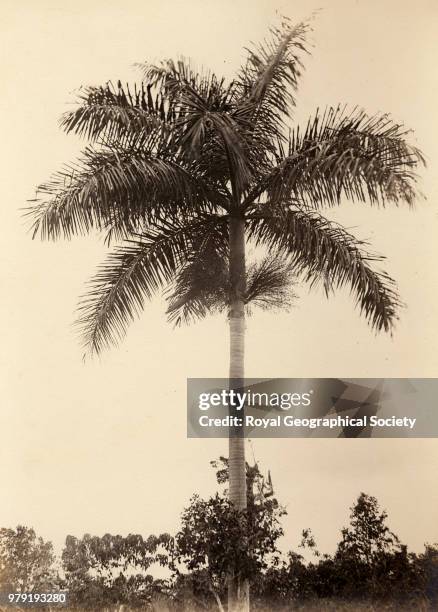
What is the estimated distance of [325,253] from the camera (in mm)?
7453

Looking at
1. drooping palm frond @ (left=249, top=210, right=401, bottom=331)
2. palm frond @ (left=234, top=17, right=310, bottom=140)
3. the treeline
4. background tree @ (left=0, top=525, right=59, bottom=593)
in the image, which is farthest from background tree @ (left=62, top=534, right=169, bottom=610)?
palm frond @ (left=234, top=17, right=310, bottom=140)

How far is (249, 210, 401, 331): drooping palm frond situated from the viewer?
7375 millimetres

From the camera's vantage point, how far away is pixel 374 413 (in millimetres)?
7270

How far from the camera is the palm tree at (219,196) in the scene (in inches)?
287

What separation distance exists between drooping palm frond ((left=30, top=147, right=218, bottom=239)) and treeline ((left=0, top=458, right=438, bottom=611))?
265 cm

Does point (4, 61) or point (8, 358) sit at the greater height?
point (4, 61)

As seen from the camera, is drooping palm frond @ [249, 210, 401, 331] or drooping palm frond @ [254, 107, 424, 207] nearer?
drooping palm frond @ [254, 107, 424, 207]

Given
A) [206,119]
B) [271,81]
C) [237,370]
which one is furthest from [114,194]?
[237,370]

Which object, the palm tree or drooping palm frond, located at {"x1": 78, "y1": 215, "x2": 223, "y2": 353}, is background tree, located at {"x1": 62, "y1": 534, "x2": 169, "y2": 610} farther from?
drooping palm frond, located at {"x1": 78, "y1": 215, "x2": 223, "y2": 353}

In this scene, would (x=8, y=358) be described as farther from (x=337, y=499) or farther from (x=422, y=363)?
(x=422, y=363)

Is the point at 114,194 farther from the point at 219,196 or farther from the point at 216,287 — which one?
the point at 216,287

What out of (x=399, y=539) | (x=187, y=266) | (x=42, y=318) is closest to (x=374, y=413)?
(x=399, y=539)

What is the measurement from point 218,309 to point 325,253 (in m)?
1.22

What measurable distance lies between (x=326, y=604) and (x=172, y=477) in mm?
1941
